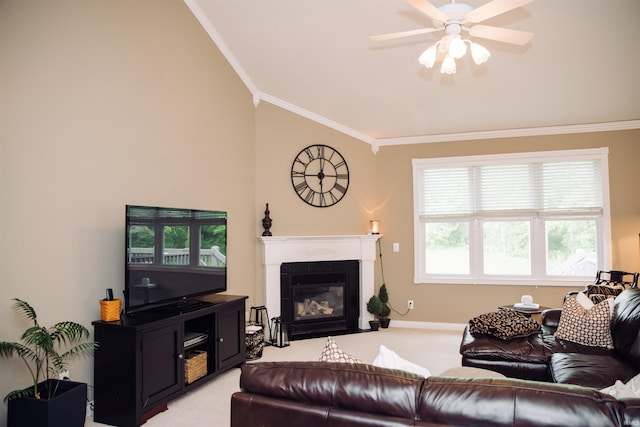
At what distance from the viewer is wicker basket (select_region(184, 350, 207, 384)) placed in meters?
3.34

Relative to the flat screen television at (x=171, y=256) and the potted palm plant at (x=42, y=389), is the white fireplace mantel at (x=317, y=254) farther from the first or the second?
the potted palm plant at (x=42, y=389)

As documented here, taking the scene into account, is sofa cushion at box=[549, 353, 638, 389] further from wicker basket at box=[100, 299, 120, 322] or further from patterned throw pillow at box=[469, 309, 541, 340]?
wicker basket at box=[100, 299, 120, 322]

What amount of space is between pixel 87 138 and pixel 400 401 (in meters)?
2.79

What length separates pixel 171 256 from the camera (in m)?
3.38

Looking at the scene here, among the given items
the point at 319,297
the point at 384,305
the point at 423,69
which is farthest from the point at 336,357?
the point at 384,305

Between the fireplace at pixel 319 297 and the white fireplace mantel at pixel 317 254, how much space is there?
0.07 m

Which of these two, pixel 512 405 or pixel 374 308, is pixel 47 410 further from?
pixel 374 308

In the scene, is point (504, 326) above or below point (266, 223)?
below

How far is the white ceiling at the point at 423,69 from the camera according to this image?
346 centimetres

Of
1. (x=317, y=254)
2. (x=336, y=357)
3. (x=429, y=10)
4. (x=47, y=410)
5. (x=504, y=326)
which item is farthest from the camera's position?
(x=317, y=254)

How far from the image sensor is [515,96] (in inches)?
181

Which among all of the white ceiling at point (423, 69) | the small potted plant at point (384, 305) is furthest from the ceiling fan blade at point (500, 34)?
the small potted plant at point (384, 305)

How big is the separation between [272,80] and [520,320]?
3648mm

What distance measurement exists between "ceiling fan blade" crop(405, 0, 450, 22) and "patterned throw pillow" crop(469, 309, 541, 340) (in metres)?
2.37
